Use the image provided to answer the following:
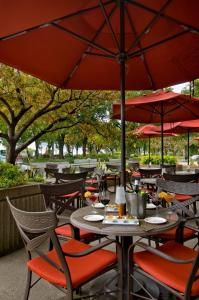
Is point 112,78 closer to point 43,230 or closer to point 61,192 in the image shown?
point 61,192

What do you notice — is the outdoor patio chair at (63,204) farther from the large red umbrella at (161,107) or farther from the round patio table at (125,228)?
the large red umbrella at (161,107)

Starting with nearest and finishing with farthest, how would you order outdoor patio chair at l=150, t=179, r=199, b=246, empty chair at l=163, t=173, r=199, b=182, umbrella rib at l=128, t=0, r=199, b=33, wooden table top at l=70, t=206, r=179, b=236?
wooden table top at l=70, t=206, r=179, b=236
umbrella rib at l=128, t=0, r=199, b=33
outdoor patio chair at l=150, t=179, r=199, b=246
empty chair at l=163, t=173, r=199, b=182

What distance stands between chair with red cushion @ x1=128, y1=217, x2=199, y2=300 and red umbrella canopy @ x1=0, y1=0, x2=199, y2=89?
1.86 m

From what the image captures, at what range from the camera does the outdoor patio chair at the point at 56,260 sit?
2.01 m

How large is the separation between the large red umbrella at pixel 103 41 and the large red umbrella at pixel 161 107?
1.46m

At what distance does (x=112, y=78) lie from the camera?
13.4 ft

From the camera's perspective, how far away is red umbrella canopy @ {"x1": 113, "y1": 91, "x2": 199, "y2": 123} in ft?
18.7

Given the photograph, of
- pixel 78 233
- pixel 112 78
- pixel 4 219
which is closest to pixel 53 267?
pixel 78 233

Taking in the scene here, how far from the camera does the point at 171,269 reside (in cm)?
221

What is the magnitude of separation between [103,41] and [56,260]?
2.56 m

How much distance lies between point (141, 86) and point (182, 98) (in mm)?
1558

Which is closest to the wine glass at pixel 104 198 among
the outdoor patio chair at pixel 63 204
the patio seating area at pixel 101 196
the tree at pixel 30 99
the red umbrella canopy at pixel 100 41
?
the patio seating area at pixel 101 196

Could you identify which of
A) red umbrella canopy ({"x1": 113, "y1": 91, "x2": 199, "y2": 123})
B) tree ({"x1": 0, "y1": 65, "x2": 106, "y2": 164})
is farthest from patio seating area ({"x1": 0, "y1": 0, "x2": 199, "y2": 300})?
tree ({"x1": 0, "y1": 65, "x2": 106, "y2": 164})

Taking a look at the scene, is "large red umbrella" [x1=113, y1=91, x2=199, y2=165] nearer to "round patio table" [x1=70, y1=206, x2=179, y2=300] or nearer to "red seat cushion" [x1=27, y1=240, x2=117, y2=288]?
"round patio table" [x1=70, y1=206, x2=179, y2=300]
